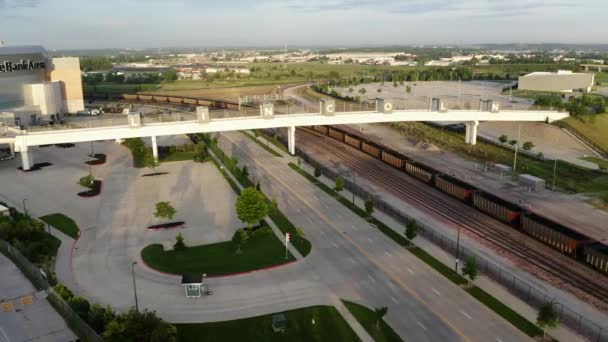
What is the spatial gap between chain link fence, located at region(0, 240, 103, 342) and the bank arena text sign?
224ft

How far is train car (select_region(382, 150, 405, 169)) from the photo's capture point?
6801cm

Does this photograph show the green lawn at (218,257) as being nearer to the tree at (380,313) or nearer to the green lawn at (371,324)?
the green lawn at (371,324)

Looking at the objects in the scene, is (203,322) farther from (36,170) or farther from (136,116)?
(36,170)

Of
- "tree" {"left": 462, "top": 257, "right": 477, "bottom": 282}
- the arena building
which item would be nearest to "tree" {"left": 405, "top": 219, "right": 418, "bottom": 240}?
"tree" {"left": 462, "top": 257, "right": 477, "bottom": 282}

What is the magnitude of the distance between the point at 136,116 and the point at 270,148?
25354 millimetres

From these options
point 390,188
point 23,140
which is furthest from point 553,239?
point 23,140

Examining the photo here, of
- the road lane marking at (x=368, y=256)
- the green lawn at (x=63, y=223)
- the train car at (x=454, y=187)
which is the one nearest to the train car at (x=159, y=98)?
the road lane marking at (x=368, y=256)

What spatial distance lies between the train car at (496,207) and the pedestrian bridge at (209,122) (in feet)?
87.3

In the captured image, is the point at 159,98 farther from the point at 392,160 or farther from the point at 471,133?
the point at 471,133

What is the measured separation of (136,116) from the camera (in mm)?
65688

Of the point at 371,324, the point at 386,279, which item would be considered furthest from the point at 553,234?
the point at 371,324

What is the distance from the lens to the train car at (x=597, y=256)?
37.2 metres

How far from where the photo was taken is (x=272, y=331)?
3078cm

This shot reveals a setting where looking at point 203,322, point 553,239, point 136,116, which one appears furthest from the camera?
point 136,116
